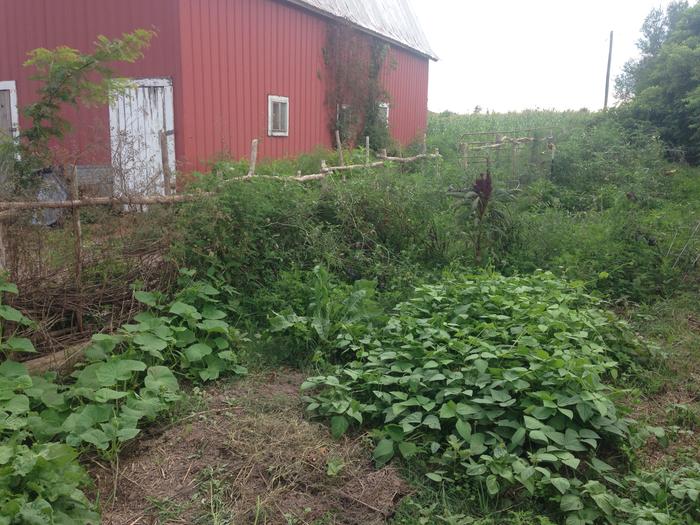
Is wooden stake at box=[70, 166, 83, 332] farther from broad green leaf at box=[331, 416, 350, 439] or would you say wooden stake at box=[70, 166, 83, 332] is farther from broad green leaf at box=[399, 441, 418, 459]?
broad green leaf at box=[399, 441, 418, 459]

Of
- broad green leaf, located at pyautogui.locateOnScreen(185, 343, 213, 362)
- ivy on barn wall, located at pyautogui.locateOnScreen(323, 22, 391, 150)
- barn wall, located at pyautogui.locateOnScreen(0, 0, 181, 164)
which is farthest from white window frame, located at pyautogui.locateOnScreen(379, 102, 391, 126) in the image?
broad green leaf, located at pyautogui.locateOnScreen(185, 343, 213, 362)

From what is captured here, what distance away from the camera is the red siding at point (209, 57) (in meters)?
9.55

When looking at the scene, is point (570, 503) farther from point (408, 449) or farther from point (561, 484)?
point (408, 449)

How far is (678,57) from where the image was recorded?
14766mm

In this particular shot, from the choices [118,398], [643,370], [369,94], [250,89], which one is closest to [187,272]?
[118,398]

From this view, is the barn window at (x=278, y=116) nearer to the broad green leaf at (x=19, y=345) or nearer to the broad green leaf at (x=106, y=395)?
the broad green leaf at (x=19, y=345)

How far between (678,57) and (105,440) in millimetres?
16159

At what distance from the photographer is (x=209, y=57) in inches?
394

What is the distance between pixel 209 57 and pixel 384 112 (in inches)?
302

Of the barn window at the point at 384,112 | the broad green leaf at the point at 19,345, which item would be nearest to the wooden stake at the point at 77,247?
the broad green leaf at the point at 19,345

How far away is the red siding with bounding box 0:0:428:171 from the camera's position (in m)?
9.55

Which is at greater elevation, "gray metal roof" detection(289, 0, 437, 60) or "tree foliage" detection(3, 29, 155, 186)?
"gray metal roof" detection(289, 0, 437, 60)

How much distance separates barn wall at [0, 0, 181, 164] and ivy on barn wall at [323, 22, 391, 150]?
5.07 metres

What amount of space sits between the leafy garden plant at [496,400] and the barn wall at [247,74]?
5323mm
